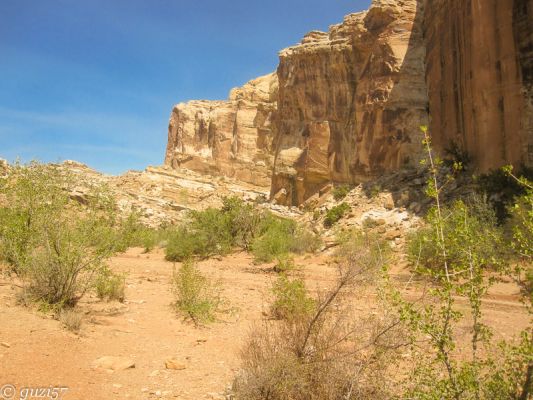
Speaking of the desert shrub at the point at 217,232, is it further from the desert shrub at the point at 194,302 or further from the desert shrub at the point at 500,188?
the desert shrub at the point at 500,188

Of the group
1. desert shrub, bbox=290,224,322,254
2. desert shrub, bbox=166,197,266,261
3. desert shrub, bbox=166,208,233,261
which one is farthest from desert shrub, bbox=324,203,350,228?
desert shrub, bbox=166,208,233,261

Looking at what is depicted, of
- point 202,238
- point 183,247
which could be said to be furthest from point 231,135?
point 183,247

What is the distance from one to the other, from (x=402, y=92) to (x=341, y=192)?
7485 millimetres

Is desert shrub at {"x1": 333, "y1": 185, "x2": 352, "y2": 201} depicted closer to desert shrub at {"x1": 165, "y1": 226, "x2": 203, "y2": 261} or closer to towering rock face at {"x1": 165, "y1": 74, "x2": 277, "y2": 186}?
desert shrub at {"x1": 165, "y1": 226, "x2": 203, "y2": 261}

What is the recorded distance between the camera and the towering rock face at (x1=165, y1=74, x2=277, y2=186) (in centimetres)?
5544

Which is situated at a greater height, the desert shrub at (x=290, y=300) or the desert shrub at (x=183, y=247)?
the desert shrub at (x=183, y=247)

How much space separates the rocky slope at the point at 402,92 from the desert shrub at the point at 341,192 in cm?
92

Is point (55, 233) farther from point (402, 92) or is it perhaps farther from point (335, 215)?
point (402, 92)

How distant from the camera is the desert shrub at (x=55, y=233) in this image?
218 inches

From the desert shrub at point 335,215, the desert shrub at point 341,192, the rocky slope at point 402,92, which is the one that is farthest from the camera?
the desert shrub at point 341,192

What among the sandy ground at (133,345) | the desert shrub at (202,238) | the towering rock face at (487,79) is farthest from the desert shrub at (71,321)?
the towering rock face at (487,79)

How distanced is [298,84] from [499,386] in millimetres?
33794

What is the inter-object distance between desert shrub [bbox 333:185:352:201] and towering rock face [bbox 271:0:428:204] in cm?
88

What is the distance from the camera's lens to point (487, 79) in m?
16.1
